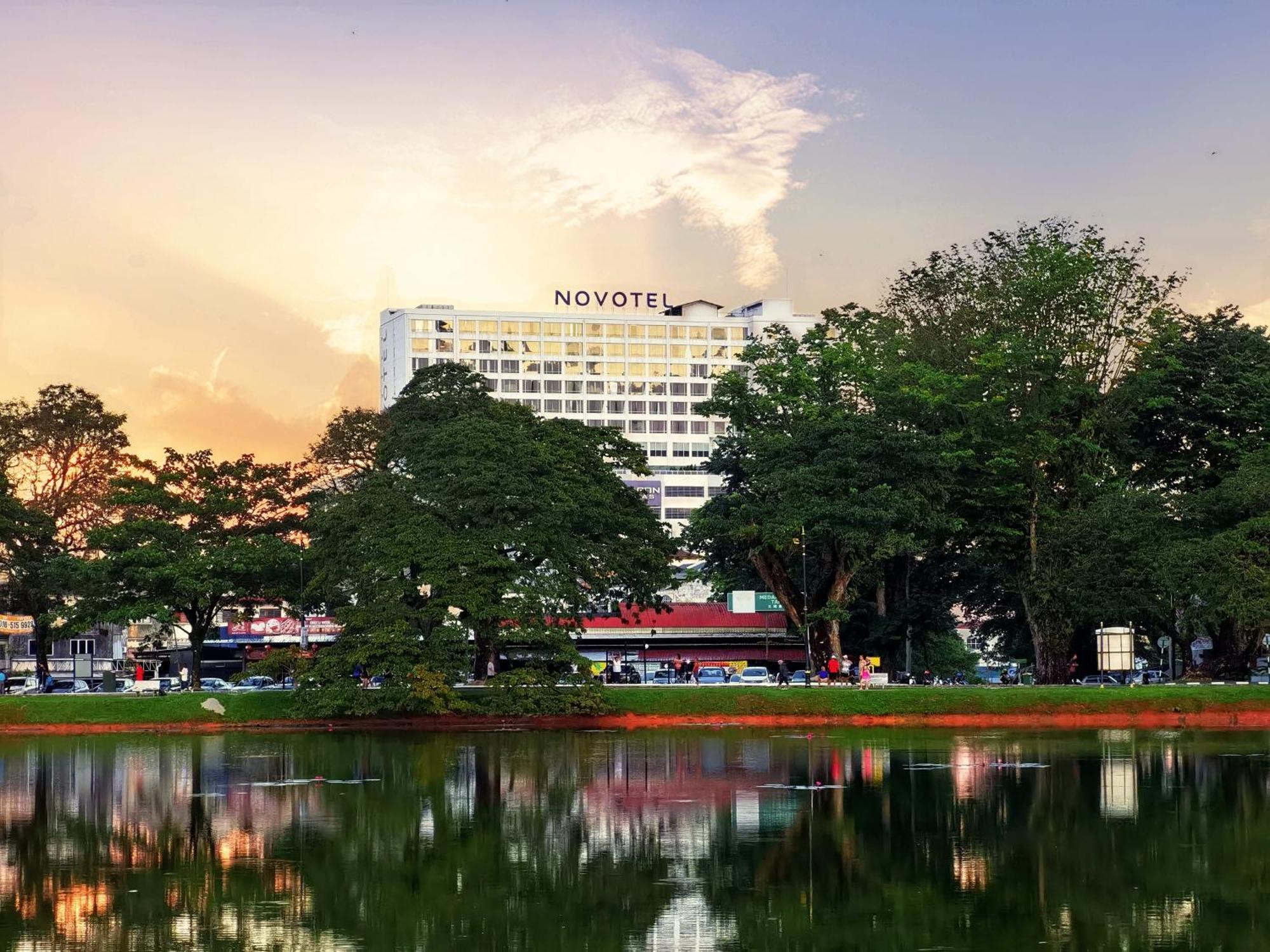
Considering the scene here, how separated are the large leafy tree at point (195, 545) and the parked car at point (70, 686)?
39.6 feet

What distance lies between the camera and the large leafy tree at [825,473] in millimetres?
73562

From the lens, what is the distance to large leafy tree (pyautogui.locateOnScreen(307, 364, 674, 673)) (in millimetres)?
65562

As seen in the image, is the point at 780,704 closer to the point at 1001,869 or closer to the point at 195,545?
the point at 195,545

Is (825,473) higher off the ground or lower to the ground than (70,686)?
higher

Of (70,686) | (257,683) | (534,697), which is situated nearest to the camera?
(534,697)

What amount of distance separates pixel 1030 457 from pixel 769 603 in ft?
66.0

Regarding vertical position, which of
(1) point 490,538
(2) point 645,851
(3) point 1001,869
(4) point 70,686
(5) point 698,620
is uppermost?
(1) point 490,538

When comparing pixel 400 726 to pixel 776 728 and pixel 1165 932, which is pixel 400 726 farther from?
pixel 1165 932

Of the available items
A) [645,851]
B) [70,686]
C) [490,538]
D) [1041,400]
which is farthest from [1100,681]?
[645,851]

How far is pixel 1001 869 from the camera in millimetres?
27891

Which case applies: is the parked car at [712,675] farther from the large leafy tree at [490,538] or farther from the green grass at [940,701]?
the green grass at [940,701]

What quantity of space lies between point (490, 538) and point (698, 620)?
39.2m

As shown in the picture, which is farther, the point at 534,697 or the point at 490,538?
the point at 490,538

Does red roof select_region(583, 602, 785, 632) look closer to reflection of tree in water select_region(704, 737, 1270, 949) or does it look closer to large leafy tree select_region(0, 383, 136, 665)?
large leafy tree select_region(0, 383, 136, 665)
